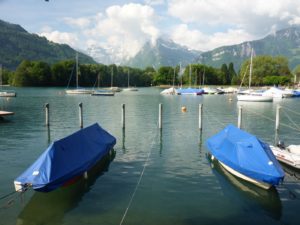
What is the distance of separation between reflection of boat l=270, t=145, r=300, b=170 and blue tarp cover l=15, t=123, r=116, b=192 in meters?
12.9

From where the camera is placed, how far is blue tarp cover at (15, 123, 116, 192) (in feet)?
51.7

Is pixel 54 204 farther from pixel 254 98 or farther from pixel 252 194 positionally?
pixel 254 98

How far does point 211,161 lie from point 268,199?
7.72 m

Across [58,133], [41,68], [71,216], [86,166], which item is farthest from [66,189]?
[41,68]

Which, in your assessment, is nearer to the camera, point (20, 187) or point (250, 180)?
point (20, 187)

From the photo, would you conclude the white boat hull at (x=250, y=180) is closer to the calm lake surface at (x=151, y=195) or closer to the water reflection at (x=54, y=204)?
the calm lake surface at (x=151, y=195)

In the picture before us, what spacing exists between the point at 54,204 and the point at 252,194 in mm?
10949

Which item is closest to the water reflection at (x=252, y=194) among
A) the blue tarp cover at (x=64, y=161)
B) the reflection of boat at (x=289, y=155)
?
the reflection of boat at (x=289, y=155)

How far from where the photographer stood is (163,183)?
1984 cm

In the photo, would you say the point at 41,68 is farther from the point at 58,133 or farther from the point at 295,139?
the point at 295,139

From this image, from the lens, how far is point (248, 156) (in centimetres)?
1967

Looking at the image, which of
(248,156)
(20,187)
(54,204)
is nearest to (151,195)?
(54,204)

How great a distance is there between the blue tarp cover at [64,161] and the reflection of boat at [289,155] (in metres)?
12.9

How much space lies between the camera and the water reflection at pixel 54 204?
15109mm
